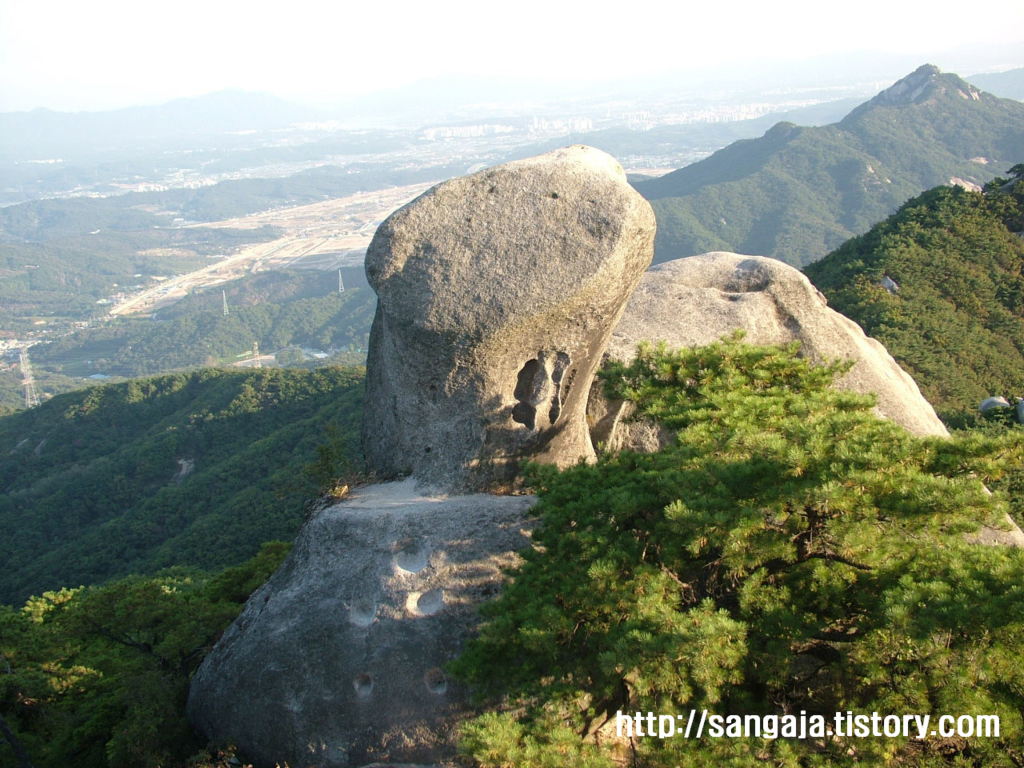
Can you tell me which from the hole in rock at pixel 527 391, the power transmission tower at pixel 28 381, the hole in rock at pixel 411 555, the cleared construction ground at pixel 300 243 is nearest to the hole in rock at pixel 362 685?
the hole in rock at pixel 411 555

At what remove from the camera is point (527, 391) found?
32.0ft

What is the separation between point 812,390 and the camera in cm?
852

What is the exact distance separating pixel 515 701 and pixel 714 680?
220 centimetres

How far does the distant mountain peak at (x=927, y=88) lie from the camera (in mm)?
102000

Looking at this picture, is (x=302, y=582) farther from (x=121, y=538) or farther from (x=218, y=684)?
(x=121, y=538)

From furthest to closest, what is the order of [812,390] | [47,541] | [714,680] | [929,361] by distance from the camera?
[47,541]
[929,361]
[812,390]
[714,680]

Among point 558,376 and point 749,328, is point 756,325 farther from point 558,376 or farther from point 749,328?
point 558,376

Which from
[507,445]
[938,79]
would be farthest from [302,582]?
[938,79]

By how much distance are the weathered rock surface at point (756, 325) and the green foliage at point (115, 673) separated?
22.5 ft

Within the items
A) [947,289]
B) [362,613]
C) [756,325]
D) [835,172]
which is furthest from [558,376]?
[835,172]

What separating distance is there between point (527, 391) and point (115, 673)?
321 inches

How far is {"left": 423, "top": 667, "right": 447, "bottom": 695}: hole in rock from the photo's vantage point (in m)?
7.85

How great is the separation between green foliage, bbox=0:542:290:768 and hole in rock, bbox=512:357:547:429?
5.64 meters

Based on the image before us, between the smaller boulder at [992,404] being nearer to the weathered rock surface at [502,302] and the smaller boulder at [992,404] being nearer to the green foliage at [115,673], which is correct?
the weathered rock surface at [502,302]
